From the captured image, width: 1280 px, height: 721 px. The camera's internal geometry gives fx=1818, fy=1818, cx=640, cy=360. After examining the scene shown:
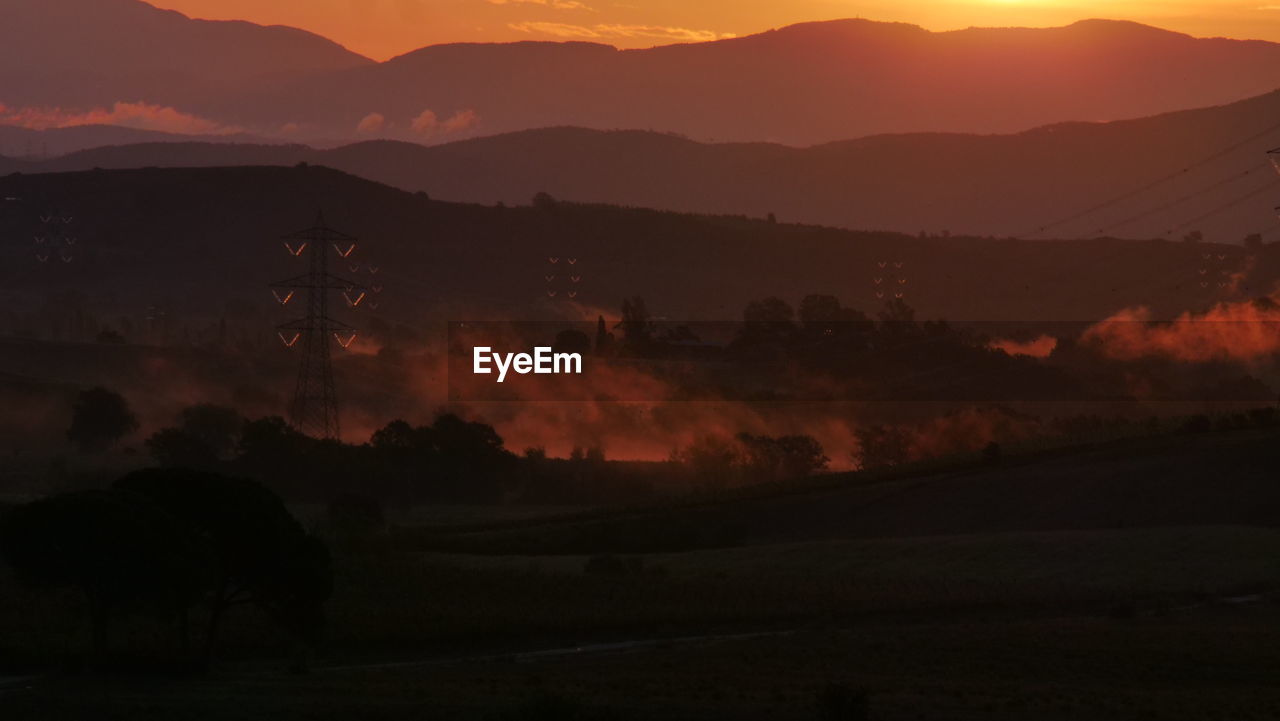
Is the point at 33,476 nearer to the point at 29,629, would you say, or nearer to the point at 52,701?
the point at 29,629

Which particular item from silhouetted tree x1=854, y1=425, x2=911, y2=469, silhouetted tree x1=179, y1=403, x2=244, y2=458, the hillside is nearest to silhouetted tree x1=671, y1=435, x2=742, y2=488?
silhouetted tree x1=854, y1=425, x2=911, y2=469

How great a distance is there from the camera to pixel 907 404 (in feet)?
641

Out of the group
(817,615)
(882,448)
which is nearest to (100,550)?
(817,615)

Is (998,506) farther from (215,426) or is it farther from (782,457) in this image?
(215,426)

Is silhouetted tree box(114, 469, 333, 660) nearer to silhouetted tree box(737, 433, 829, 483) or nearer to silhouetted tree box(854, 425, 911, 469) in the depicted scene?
silhouetted tree box(737, 433, 829, 483)

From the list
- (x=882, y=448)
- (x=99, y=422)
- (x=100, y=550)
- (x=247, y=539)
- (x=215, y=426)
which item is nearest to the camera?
(x=100, y=550)

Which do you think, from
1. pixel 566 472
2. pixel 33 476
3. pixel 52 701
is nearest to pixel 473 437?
pixel 566 472

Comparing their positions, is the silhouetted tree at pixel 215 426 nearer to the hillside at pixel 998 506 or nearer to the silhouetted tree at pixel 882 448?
the hillside at pixel 998 506

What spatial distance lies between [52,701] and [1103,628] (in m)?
39.5

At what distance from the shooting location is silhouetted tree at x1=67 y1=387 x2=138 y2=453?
16650 cm

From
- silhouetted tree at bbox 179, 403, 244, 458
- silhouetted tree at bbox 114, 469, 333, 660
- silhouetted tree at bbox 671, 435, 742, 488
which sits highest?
silhouetted tree at bbox 114, 469, 333, 660

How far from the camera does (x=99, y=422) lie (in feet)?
552

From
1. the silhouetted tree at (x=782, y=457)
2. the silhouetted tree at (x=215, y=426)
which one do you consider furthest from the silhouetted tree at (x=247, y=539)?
the silhouetted tree at (x=215, y=426)

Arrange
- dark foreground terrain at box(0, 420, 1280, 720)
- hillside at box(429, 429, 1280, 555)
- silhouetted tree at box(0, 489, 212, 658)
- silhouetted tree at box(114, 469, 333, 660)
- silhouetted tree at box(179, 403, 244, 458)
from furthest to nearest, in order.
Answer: silhouetted tree at box(179, 403, 244, 458)
hillside at box(429, 429, 1280, 555)
silhouetted tree at box(114, 469, 333, 660)
silhouetted tree at box(0, 489, 212, 658)
dark foreground terrain at box(0, 420, 1280, 720)
